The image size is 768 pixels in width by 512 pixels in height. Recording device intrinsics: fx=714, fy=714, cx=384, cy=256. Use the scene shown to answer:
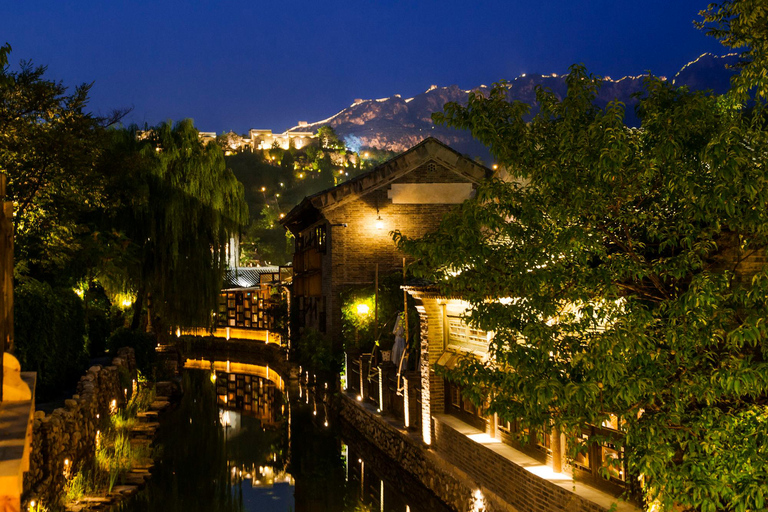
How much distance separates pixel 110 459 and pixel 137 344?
10.4m

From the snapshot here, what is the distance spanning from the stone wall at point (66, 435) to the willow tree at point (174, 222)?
24.5 feet

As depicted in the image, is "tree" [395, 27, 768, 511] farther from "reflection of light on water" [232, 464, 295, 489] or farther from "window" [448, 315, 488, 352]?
"reflection of light on water" [232, 464, 295, 489]

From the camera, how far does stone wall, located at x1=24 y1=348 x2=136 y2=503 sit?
1050 cm

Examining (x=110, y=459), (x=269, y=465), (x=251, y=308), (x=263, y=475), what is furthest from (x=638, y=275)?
(x=251, y=308)

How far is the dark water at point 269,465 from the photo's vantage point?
43.9 feet

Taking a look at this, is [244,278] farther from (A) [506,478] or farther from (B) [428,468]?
(A) [506,478]

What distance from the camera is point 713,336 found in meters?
5.89

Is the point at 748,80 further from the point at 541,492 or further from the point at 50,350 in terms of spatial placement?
the point at 50,350

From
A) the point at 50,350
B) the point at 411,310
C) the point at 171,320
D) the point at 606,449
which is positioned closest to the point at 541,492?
the point at 606,449

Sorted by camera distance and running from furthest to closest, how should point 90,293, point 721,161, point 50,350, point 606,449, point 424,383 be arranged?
→ point 90,293 → point 50,350 → point 424,383 → point 606,449 → point 721,161

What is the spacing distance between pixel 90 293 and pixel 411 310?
42.3 feet

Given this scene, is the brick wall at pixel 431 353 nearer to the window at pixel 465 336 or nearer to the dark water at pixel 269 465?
the window at pixel 465 336

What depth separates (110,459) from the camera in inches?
574

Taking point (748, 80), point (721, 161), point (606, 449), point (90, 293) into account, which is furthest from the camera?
point (90, 293)
